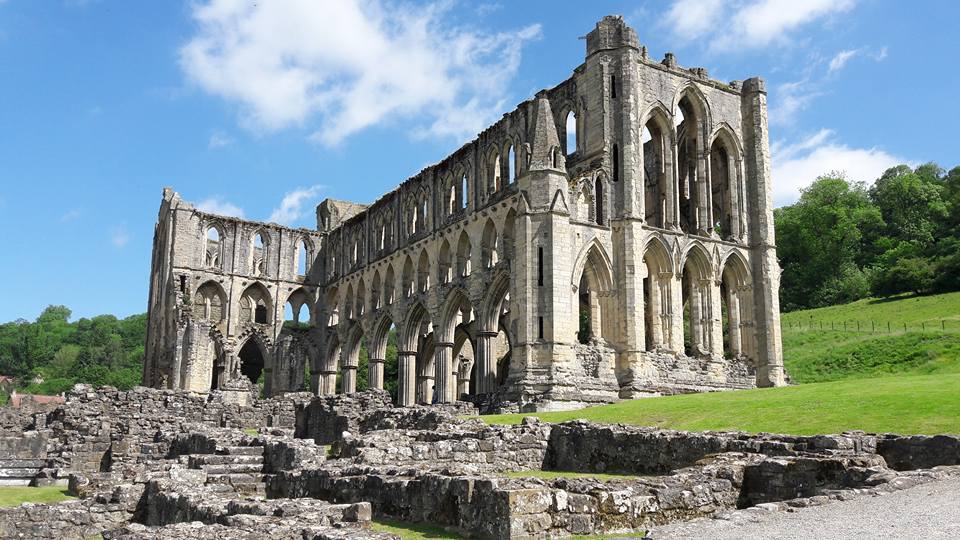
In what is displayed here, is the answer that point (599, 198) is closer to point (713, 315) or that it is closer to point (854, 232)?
point (713, 315)

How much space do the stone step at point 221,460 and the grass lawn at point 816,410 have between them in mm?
8966

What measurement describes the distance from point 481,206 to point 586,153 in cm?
620

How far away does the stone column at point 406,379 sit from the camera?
44969 millimetres

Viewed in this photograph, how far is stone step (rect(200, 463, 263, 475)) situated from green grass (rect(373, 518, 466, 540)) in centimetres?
730

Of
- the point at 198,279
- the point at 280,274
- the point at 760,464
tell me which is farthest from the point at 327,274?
the point at 760,464

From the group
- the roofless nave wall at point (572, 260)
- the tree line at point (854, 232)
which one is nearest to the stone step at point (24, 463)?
the roofless nave wall at point (572, 260)

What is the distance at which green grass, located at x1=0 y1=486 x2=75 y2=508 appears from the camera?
722 inches

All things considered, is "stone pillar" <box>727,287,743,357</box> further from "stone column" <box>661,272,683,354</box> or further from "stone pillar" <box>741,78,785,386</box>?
"stone column" <box>661,272,683,354</box>

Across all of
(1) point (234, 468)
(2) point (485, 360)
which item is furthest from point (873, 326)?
(1) point (234, 468)

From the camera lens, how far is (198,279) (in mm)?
52219

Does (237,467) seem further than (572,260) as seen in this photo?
No

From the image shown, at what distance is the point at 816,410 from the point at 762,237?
20.9 m

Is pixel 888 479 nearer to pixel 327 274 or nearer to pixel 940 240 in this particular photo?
pixel 327 274

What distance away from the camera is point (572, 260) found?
1356 inches
